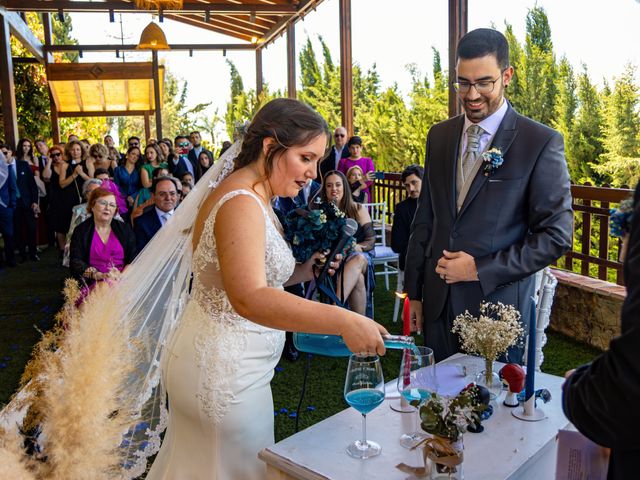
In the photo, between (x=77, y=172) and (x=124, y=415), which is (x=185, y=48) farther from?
(x=124, y=415)

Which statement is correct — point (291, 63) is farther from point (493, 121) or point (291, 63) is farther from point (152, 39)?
point (493, 121)

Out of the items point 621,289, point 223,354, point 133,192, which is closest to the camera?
point 223,354

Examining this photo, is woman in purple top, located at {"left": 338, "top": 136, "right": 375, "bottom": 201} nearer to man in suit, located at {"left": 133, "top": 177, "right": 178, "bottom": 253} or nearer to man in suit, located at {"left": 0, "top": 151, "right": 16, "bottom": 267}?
man in suit, located at {"left": 133, "top": 177, "right": 178, "bottom": 253}

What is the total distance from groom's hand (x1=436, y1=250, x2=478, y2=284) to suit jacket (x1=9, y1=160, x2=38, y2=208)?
7949 millimetres

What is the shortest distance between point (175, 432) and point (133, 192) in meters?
6.51

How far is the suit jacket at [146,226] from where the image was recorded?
492 cm

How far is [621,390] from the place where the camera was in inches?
30.1

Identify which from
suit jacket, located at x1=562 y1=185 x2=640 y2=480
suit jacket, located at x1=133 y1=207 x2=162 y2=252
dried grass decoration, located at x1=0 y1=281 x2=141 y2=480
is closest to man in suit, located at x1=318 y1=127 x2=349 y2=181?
suit jacket, located at x1=133 y1=207 x2=162 y2=252

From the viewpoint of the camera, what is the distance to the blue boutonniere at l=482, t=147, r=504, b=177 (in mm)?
2055

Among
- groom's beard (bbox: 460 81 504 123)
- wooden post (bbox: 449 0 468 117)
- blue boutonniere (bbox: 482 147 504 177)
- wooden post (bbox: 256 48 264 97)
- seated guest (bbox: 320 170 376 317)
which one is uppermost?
wooden post (bbox: 256 48 264 97)

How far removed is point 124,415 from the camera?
0.66m

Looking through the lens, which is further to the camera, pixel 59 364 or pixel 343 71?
pixel 343 71

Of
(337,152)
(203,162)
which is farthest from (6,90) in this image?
(337,152)

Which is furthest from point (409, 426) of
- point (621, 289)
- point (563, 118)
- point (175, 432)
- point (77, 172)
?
point (77, 172)
